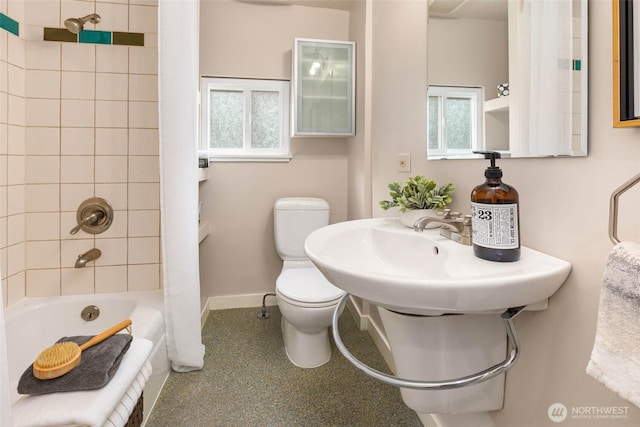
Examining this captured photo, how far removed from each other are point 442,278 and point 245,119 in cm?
211

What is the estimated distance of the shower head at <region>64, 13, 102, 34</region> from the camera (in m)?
1.55

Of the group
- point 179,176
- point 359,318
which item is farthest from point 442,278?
point 359,318

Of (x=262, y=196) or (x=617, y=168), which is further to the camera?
(x=262, y=196)

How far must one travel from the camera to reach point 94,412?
0.78 m

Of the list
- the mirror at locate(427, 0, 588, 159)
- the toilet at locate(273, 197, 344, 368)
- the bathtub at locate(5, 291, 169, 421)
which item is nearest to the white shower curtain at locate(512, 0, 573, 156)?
the mirror at locate(427, 0, 588, 159)

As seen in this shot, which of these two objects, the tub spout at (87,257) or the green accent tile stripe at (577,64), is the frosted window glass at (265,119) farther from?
the green accent tile stripe at (577,64)

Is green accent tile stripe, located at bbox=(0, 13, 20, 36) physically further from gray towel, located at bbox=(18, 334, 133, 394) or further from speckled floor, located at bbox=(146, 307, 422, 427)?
speckled floor, located at bbox=(146, 307, 422, 427)

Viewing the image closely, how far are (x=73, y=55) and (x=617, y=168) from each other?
227 cm

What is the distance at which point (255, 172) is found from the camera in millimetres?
2371

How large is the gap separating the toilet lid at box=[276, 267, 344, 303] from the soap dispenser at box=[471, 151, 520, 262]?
786 millimetres

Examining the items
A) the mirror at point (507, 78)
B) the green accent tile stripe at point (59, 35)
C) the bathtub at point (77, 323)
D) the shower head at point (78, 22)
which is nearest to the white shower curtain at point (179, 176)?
the bathtub at point (77, 323)

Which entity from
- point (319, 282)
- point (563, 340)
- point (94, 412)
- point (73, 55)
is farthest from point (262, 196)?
point (563, 340)

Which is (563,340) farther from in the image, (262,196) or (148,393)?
(262,196)

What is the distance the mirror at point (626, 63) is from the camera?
21.7 inches
